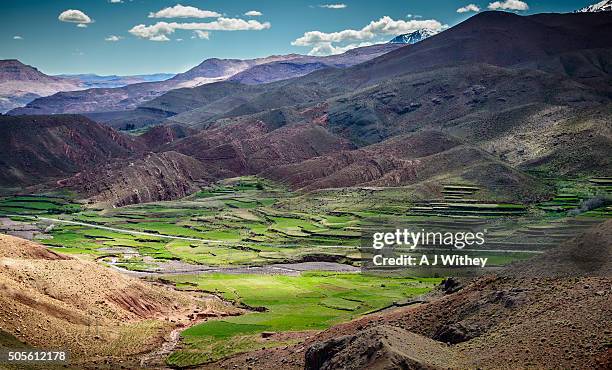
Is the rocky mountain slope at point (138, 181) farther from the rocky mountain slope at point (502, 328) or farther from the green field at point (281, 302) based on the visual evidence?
the rocky mountain slope at point (502, 328)

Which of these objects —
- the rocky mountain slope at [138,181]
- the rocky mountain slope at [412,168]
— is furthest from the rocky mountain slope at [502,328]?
the rocky mountain slope at [138,181]

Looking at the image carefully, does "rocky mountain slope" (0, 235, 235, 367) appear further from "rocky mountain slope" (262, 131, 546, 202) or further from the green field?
"rocky mountain slope" (262, 131, 546, 202)

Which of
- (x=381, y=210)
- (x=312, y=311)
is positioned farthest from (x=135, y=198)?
(x=312, y=311)

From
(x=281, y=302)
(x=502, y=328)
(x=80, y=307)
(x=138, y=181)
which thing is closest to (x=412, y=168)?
(x=138, y=181)

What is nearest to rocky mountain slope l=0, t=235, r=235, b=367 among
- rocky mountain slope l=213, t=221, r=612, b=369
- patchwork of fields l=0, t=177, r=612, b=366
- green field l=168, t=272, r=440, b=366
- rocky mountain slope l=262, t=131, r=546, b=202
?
green field l=168, t=272, r=440, b=366

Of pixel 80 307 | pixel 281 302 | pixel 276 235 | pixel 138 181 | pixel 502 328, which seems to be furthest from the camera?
pixel 138 181

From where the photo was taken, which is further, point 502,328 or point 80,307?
point 80,307

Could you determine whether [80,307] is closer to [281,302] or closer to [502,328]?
[281,302]
